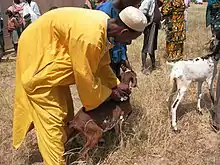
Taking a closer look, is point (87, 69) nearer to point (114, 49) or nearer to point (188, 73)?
point (114, 49)

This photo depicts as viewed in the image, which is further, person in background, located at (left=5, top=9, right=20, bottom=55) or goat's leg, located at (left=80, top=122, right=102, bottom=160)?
person in background, located at (left=5, top=9, right=20, bottom=55)

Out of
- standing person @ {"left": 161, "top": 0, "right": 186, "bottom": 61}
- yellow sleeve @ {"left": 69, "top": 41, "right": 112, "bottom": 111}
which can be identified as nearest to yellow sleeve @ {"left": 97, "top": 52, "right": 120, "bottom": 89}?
yellow sleeve @ {"left": 69, "top": 41, "right": 112, "bottom": 111}

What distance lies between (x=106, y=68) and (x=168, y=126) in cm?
114

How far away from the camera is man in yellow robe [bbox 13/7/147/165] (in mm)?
2908

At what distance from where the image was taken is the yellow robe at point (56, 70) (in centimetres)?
291

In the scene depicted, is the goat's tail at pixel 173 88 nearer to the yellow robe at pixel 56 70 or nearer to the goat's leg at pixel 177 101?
the goat's leg at pixel 177 101

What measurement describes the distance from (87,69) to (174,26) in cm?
447

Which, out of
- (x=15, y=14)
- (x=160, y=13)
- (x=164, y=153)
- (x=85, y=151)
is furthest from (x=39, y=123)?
(x=15, y=14)

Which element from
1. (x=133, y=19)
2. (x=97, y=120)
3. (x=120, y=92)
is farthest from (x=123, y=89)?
(x=133, y=19)

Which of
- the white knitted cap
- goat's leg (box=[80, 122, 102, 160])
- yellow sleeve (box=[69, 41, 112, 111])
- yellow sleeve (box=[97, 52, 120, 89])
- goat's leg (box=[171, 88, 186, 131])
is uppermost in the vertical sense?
the white knitted cap

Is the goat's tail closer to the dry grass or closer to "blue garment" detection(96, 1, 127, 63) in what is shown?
the dry grass

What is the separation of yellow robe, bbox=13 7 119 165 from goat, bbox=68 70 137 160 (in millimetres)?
129

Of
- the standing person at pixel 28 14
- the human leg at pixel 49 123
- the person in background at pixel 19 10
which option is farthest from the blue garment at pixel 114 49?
the person in background at pixel 19 10

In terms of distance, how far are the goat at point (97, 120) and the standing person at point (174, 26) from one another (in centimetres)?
377
